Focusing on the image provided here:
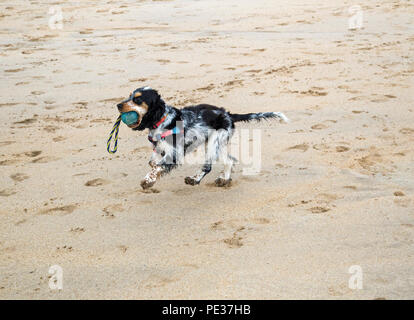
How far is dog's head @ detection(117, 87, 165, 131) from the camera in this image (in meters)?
3.77

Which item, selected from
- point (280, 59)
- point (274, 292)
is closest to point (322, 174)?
point (274, 292)

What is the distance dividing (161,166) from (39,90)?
13.3 feet

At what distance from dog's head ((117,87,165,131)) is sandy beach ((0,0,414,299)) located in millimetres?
716

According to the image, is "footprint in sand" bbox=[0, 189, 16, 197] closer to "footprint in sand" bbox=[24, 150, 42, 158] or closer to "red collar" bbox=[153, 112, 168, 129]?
"footprint in sand" bbox=[24, 150, 42, 158]

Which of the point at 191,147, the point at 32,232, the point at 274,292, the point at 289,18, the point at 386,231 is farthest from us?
the point at 289,18

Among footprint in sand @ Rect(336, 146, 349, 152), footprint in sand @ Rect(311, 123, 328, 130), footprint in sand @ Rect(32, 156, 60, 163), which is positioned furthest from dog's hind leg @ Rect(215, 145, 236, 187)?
footprint in sand @ Rect(32, 156, 60, 163)

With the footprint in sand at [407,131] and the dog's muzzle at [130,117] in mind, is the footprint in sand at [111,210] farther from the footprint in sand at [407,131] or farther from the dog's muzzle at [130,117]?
the footprint in sand at [407,131]

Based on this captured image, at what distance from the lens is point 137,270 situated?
3.10 m

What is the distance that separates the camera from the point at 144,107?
384cm

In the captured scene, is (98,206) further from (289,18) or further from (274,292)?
(289,18)

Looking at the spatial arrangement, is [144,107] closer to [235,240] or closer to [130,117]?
[130,117]

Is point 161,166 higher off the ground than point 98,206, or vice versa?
point 161,166

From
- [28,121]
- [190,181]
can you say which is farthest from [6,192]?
[28,121]

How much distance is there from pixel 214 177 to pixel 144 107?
117 centimetres
